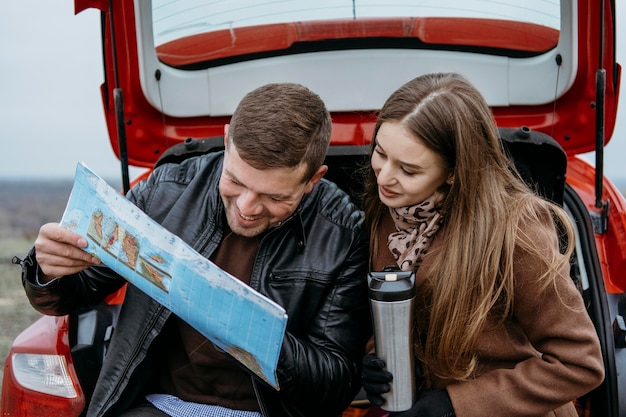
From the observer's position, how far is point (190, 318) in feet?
4.61

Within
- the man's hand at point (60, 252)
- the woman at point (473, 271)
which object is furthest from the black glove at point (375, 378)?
the man's hand at point (60, 252)

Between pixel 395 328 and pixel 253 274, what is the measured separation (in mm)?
432

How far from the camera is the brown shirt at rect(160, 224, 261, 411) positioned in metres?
1.74

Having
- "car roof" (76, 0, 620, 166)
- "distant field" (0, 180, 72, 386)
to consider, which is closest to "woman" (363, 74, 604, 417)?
"car roof" (76, 0, 620, 166)

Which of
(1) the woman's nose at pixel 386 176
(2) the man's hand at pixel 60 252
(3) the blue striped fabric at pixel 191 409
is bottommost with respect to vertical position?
(3) the blue striped fabric at pixel 191 409

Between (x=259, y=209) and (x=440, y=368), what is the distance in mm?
588

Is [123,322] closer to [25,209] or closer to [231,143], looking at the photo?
[231,143]

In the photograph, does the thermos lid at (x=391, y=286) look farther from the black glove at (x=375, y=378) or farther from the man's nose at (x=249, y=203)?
the man's nose at (x=249, y=203)

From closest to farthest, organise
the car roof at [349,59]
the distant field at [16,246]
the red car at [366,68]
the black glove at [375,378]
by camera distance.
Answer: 1. the black glove at [375,378]
2. the red car at [366,68]
3. the car roof at [349,59]
4. the distant field at [16,246]

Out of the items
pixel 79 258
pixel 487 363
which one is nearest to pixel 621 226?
pixel 487 363

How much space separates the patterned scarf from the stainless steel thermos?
0.21 metres

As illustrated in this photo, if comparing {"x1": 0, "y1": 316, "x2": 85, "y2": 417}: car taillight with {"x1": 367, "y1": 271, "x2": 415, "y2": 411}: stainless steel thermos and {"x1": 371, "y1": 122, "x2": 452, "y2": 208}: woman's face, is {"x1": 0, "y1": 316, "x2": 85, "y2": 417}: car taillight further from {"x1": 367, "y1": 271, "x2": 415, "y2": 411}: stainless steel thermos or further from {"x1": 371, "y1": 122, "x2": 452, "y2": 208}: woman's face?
{"x1": 371, "y1": 122, "x2": 452, "y2": 208}: woman's face

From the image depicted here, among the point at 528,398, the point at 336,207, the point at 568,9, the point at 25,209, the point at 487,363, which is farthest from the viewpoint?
the point at 25,209

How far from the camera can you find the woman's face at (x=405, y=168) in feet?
5.14
